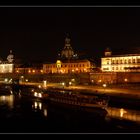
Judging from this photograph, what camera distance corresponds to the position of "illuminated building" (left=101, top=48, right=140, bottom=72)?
39.2 m

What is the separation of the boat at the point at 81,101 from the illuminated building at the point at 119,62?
17.9 m

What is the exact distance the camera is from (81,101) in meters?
20.1

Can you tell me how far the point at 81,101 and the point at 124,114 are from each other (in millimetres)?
4229

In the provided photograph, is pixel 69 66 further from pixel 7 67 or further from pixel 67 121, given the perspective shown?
pixel 67 121

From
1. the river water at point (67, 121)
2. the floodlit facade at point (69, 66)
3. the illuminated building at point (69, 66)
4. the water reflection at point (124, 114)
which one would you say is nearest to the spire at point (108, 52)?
the illuminated building at point (69, 66)

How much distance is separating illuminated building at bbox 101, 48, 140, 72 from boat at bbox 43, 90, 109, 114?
17.9 metres

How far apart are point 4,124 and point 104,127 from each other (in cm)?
546

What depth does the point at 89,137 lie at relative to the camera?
185 inches

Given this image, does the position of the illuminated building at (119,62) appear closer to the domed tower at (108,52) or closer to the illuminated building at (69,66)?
the domed tower at (108,52)

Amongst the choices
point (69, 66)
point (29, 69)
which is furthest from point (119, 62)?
point (29, 69)

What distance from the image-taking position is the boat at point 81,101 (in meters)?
18.6

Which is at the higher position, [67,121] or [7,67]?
[7,67]

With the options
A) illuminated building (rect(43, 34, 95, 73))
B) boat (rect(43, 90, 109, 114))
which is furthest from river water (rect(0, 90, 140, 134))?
illuminated building (rect(43, 34, 95, 73))

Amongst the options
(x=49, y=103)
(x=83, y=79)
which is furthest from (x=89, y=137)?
(x=83, y=79)
